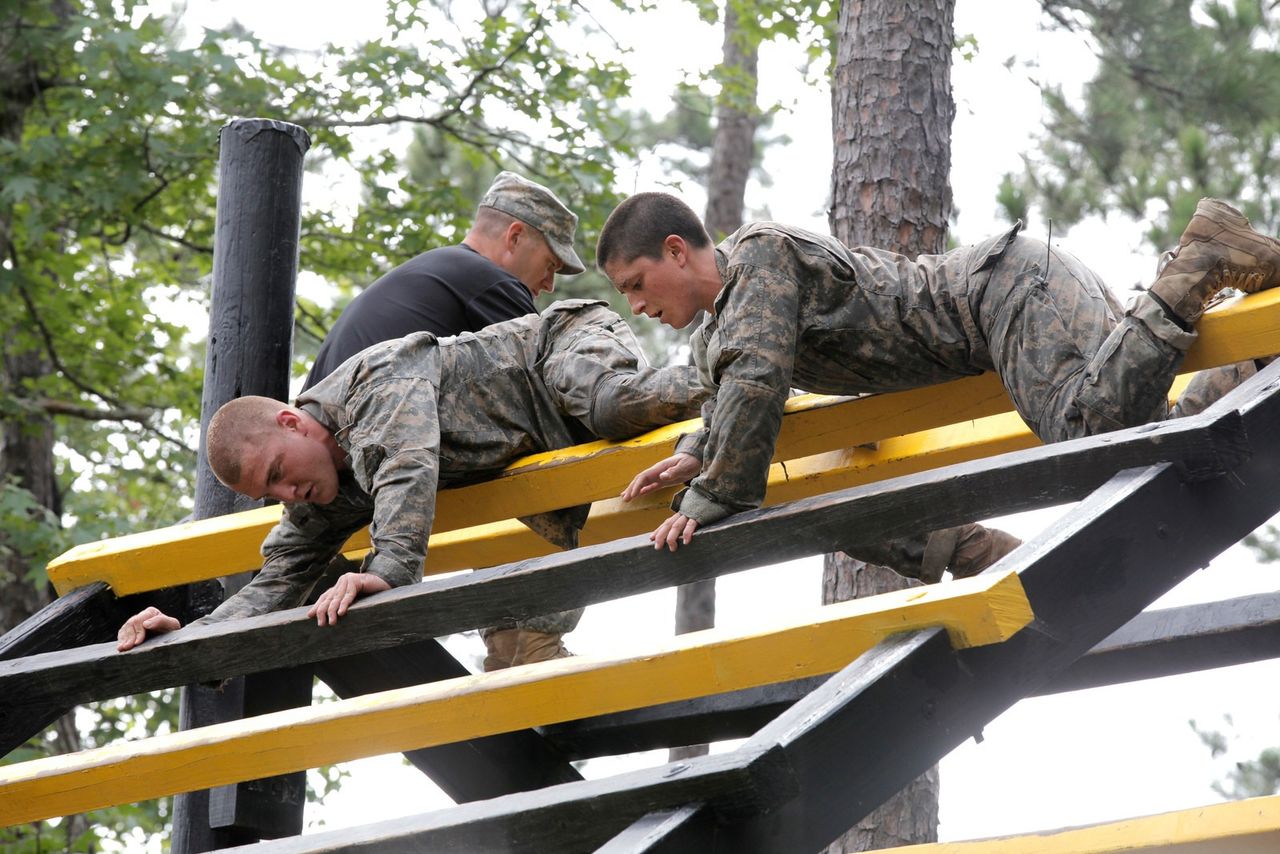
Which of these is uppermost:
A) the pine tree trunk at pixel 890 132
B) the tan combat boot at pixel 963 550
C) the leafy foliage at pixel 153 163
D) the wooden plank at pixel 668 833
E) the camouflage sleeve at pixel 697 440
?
the leafy foliage at pixel 153 163

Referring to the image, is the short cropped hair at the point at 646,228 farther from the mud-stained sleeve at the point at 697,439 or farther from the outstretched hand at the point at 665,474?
the outstretched hand at the point at 665,474

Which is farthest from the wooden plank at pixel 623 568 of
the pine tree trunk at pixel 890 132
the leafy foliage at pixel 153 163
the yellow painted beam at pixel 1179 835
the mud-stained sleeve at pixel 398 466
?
the leafy foliage at pixel 153 163

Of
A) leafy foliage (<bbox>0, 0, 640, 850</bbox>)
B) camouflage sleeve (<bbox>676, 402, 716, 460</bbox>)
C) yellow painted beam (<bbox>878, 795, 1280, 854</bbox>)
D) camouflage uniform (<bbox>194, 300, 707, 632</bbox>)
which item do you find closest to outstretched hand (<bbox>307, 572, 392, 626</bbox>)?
camouflage uniform (<bbox>194, 300, 707, 632</bbox>)

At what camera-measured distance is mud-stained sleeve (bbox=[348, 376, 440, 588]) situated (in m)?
3.83

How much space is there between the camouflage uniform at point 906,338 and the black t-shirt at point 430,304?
1.44 meters

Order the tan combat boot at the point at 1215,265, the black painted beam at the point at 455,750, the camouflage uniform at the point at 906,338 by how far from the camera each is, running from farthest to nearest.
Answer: the black painted beam at the point at 455,750
the camouflage uniform at the point at 906,338
the tan combat boot at the point at 1215,265

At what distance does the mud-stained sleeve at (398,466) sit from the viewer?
383cm

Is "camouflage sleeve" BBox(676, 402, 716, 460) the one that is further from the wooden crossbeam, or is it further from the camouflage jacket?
the wooden crossbeam

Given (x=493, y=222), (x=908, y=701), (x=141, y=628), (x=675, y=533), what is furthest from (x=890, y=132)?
(x=908, y=701)

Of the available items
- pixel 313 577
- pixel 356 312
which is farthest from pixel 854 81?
pixel 313 577

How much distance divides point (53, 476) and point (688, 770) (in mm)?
10920

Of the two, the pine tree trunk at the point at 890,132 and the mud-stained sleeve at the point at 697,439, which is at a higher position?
the pine tree trunk at the point at 890,132

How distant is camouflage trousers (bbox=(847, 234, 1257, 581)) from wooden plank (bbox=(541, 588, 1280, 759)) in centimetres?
61

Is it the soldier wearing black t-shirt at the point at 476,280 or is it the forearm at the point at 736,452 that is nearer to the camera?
the forearm at the point at 736,452
